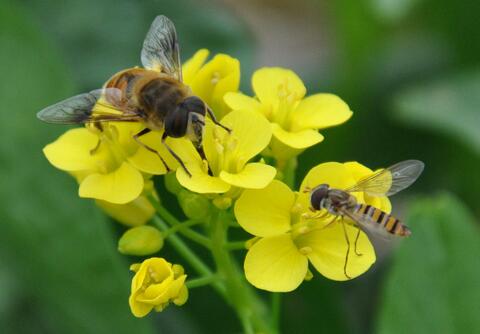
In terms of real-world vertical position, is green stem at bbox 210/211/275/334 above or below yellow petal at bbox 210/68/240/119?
below

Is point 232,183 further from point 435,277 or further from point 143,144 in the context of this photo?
point 435,277

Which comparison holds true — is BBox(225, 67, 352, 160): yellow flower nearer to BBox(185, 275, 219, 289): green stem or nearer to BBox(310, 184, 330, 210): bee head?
BBox(310, 184, 330, 210): bee head

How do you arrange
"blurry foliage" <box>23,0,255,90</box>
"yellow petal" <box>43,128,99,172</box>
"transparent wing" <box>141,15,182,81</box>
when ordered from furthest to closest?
1. "blurry foliage" <box>23,0,255,90</box>
2. "transparent wing" <box>141,15,182,81</box>
3. "yellow petal" <box>43,128,99,172</box>

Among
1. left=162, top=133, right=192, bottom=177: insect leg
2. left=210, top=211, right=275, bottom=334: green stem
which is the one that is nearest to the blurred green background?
left=210, top=211, right=275, bottom=334: green stem

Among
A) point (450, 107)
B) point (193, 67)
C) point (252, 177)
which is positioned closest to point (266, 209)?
point (252, 177)

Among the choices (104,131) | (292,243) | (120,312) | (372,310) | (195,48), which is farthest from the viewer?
(195,48)

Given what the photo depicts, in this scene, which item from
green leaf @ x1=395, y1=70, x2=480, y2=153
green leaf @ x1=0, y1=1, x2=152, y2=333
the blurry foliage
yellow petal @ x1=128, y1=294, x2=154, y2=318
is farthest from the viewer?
the blurry foliage

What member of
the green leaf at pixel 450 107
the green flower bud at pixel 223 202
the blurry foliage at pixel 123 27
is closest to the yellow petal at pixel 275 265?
the green flower bud at pixel 223 202

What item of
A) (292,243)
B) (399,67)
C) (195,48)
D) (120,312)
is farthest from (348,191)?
(399,67)

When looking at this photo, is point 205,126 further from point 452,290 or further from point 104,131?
point 452,290
